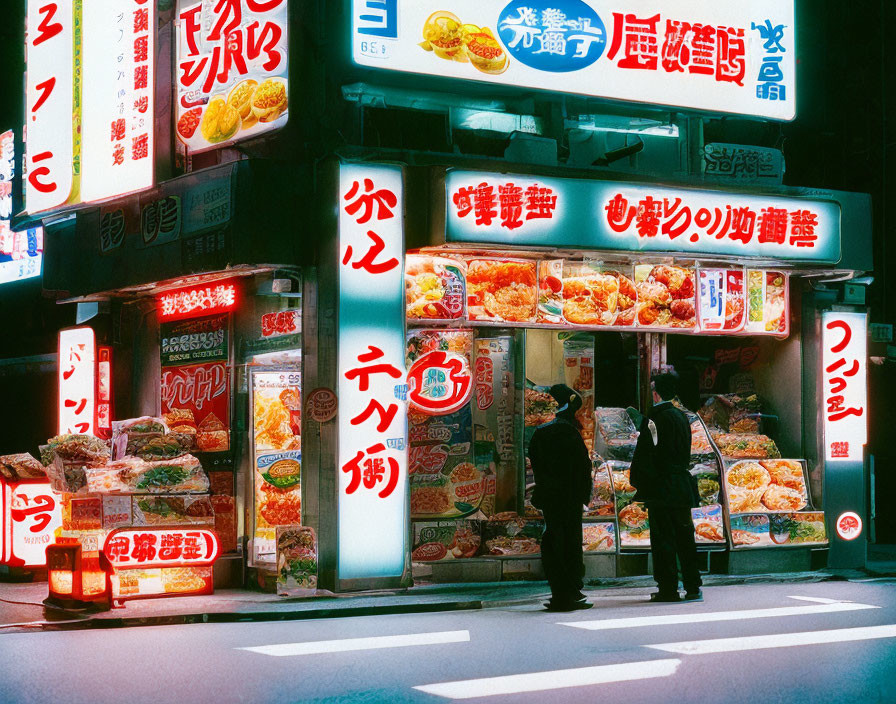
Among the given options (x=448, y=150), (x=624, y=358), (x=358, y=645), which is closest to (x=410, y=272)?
(x=448, y=150)

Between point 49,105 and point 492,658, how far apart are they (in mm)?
11505

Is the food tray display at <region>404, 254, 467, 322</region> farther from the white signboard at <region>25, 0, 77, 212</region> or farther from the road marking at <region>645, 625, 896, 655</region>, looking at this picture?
the white signboard at <region>25, 0, 77, 212</region>

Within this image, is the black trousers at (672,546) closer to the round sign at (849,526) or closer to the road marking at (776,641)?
the road marking at (776,641)

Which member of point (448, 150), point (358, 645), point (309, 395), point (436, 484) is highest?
point (448, 150)

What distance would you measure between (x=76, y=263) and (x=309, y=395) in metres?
5.77

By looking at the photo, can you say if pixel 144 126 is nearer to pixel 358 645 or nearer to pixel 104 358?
pixel 104 358

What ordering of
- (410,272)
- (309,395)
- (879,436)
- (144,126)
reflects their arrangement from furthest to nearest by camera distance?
(879,436), (144,126), (410,272), (309,395)

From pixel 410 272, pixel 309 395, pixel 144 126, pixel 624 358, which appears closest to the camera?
pixel 309 395

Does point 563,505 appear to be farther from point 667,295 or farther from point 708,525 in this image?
point 667,295

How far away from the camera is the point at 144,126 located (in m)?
14.7

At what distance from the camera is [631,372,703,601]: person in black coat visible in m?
12.1

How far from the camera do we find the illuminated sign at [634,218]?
43.3 feet

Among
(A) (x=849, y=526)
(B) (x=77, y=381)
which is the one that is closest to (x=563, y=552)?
(A) (x=849, y=526)

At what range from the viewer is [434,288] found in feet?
44.4
